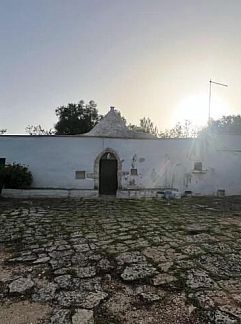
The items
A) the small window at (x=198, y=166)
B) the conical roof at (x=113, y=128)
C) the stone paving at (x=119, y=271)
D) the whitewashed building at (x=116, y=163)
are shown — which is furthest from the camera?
the conical roof at (x=113, y=128)

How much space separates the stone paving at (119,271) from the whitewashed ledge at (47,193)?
5.32 m

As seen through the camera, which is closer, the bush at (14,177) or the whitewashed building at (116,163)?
the bush at (14,177)

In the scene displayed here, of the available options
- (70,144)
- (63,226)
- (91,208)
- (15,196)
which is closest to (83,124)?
(70,144)

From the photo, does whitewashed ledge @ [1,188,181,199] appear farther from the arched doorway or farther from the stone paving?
the stone paving

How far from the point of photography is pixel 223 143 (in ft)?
52.1

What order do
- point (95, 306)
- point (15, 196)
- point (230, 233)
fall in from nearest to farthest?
point (95, 306) < point (230, 233) < point (15, 196)

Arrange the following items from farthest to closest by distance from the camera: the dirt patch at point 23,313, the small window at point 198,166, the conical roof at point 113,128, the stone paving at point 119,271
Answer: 1. the conical roof at point 113,128
2. the small window at point 198,166
3. the stone paving at point 119,271
4. the dirt patch at point 23,313

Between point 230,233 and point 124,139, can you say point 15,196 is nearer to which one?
point 124,139

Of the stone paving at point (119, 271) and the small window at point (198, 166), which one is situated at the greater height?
the small window at point (198, 166)

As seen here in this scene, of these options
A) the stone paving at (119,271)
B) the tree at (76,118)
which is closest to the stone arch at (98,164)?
the stone paving at (119,271)

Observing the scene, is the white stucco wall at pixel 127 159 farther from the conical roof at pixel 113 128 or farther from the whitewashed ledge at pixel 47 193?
the conical roof at pixel 113 128

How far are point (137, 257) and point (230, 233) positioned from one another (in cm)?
272

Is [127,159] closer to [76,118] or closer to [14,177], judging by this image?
[14,177]

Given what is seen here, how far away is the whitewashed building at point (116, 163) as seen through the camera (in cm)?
1454
